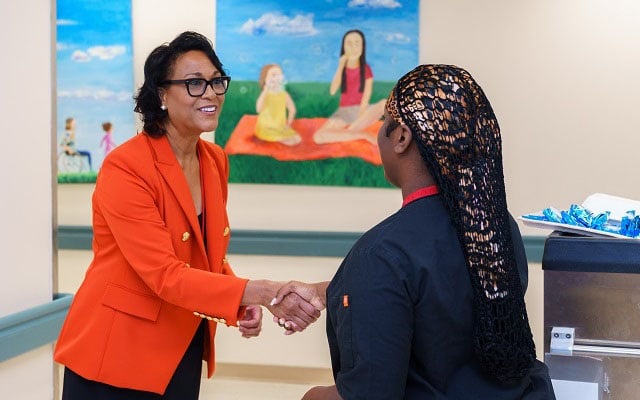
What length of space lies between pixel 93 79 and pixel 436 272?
4.27 metres

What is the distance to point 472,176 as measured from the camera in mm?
1576

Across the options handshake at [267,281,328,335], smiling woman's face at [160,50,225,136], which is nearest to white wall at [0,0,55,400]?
smiling woman's face at [160,50,225,136]

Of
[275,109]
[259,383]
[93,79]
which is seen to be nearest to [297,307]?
[275,109]

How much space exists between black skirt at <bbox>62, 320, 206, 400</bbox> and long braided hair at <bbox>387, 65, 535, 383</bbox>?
4.47 ft

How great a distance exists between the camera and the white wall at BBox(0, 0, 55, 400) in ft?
9.43

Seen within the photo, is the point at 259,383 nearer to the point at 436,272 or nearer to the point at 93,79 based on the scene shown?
the point at 93,79

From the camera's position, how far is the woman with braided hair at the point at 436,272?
5.03 ft

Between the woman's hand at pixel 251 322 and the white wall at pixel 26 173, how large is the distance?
2.60ft

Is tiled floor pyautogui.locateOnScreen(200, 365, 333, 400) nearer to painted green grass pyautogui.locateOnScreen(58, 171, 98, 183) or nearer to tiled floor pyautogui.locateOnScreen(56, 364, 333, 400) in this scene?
tiled floor pyautogui.locateOnScreen(56, 364, 333, 400)

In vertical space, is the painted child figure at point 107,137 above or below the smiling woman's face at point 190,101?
below

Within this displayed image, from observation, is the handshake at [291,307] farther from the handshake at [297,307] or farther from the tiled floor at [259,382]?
the tiled floor at [259,382]

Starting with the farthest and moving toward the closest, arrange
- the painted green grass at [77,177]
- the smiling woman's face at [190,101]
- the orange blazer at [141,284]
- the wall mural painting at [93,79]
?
1. the painted green grass at [77,177]
2. the wall mural painting at [93,79]
3. the smiling woman's face at [190,101]
4. the orange blazer at [141,284]

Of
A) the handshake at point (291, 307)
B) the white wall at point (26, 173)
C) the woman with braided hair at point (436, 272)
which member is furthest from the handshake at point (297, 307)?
the woman with braided hair at point (436, 272)

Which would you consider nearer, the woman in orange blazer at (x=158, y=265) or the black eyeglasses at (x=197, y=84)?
the woman in orange blazer at (x=158, y=265)
